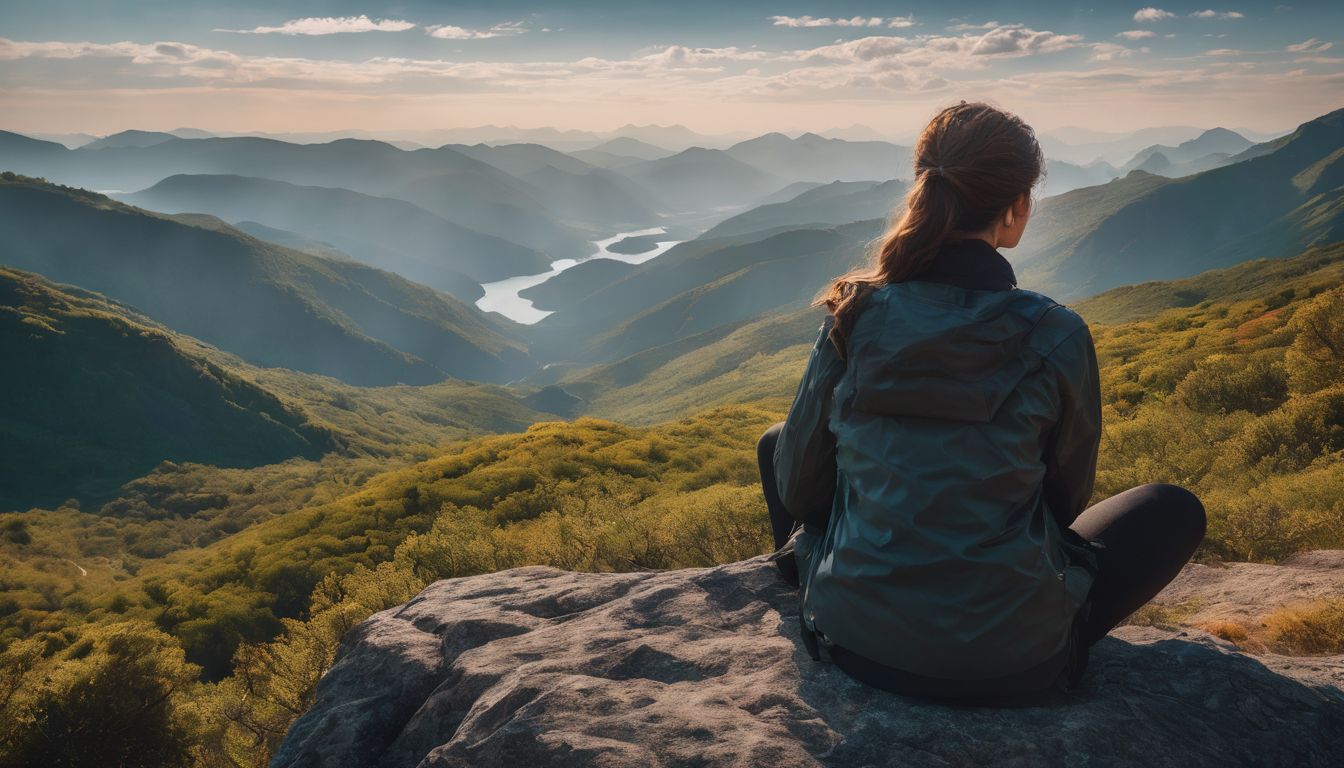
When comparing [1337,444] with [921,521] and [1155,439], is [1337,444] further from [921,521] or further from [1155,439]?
[921,521]

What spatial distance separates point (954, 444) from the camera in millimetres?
4348

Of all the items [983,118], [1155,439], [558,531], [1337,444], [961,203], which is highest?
[983,118]

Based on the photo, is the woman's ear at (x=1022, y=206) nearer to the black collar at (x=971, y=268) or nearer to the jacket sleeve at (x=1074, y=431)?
Result: the black collar at (x=971, y=268)

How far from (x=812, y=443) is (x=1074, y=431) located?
1653 millimetres

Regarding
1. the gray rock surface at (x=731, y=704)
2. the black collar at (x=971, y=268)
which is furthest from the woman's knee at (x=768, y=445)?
the black collar at (x=971, y=268)

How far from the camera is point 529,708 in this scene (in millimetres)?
5512

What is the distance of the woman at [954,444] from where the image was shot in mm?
4344

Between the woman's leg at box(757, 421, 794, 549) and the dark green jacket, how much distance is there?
7.98ft

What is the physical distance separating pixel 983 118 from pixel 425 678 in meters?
6.88

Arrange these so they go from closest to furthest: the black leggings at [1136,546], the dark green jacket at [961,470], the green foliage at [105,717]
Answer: the dark green jacket at [961,470] → the black leggings at [1136,546] → the green foliage at [105,717]

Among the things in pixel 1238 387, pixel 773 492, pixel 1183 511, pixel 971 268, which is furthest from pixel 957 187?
pixel 1238 387

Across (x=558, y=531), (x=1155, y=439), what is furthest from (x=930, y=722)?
(x=1155, y=439)

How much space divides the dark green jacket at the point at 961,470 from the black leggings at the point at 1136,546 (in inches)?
34.5

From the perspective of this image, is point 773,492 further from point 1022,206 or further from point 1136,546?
point 1022,206
